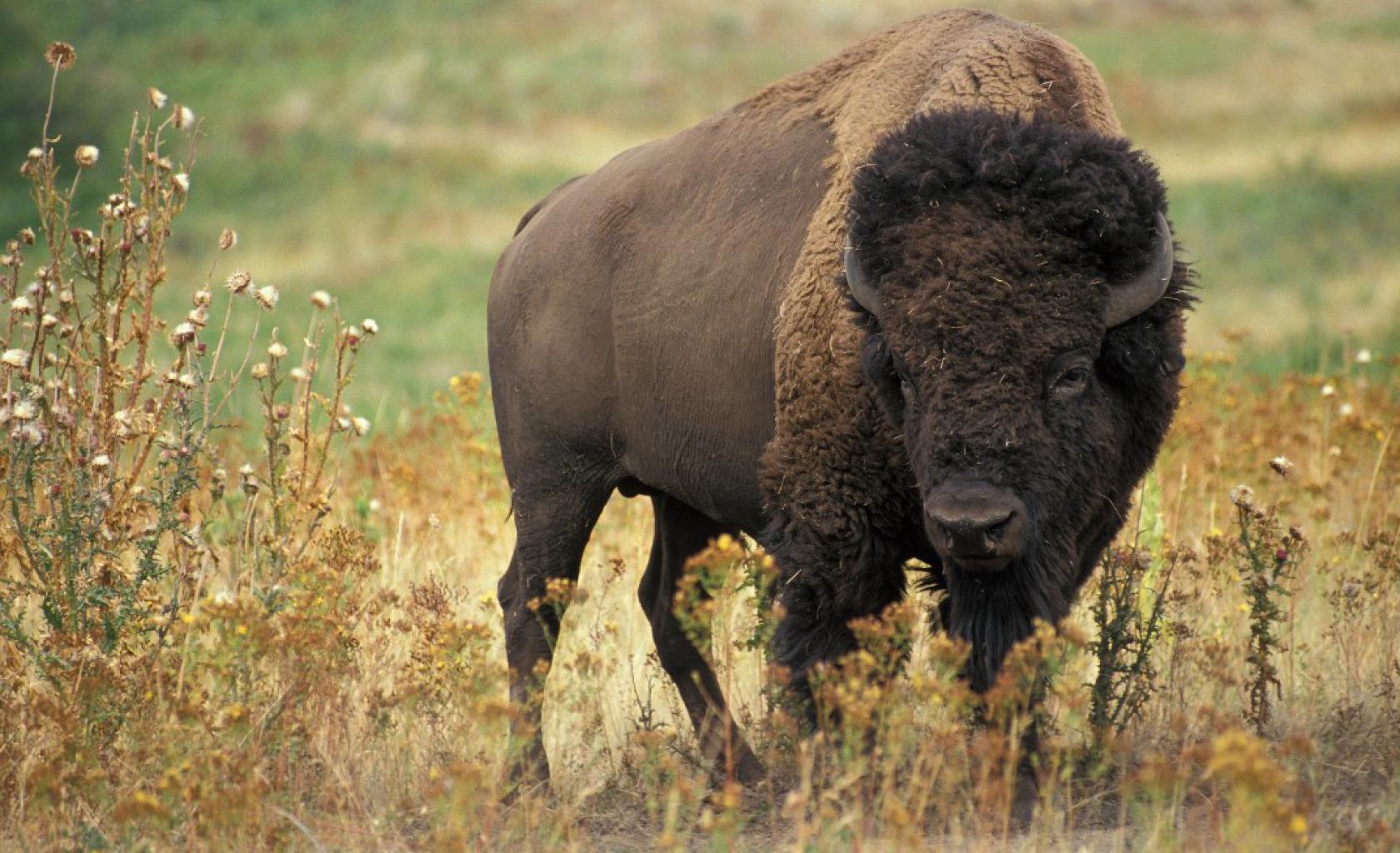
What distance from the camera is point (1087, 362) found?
4.60m

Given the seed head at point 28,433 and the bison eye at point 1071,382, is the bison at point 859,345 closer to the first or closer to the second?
the bison eye at point 1071,382

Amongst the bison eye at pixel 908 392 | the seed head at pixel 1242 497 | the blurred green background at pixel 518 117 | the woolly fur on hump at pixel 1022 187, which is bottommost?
the seed head at pixel 1242 497

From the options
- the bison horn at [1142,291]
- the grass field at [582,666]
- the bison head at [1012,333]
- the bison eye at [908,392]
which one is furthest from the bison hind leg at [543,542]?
the bison horn at [1142,291]

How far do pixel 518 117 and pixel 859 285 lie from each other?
40.2 m

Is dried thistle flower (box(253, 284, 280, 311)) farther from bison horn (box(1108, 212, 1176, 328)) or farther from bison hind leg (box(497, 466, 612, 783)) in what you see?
bison horn (box(1108, 212, 1176, 328))

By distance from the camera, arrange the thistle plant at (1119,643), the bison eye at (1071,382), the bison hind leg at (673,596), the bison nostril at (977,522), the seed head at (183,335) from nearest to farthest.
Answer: the bison nostril at (977,522) → the bison eye at (1071,382) → the seed head at (183,335) → the thistle plant at (1119,643) → the bison hind leg at (673,596)

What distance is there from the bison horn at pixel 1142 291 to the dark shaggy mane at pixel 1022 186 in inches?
1.2

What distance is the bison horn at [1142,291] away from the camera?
4625 mm

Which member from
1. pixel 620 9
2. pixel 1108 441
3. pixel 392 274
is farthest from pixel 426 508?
pixel 620 9

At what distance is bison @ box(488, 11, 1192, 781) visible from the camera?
4.54 metres

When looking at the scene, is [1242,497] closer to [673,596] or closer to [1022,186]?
[1022,186]

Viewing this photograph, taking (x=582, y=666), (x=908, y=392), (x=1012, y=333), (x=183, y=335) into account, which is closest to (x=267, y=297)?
(x=183, y=335)

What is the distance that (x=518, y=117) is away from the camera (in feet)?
144

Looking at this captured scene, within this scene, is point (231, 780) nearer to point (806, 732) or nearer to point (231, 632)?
point (231, 632)
